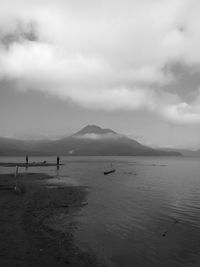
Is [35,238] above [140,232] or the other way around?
above

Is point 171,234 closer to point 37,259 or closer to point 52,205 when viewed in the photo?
point 37,259

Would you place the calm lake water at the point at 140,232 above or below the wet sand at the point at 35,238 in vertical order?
below

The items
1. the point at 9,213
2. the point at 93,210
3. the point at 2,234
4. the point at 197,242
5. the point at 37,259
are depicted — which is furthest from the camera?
the point at 93,210

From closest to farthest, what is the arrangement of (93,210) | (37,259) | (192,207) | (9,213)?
(37,259), (9,213), (93,210), (192,207)

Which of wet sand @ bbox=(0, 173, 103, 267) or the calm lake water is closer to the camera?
wet sand @ bbox=(0, 173, 103, 267)

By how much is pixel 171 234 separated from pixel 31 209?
13072mm

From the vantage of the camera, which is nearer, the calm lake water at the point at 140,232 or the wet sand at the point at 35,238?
the wet sand at the point at 35,238

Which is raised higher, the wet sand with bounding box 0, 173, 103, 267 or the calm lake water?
the wet sand with bounding box 0, 173, 103, 267

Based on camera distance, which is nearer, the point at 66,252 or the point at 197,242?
the point at 66,252

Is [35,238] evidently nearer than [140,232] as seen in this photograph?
Yes

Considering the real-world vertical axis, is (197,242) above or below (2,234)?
below

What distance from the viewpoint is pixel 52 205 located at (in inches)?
1078

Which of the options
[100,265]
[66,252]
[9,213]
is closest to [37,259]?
[66,252]

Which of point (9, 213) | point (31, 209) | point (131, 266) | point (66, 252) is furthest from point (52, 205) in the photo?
point (131, 266)
